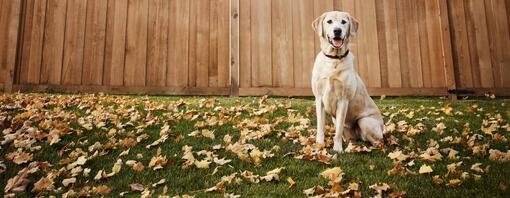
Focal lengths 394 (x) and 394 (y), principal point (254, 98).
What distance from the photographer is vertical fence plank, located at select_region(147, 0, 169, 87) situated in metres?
7.11

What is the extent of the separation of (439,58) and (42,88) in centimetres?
716

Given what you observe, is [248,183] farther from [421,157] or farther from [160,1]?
[160,1]

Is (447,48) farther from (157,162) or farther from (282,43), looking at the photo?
(157,162)

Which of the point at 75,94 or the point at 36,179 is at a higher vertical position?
the point at 75,94

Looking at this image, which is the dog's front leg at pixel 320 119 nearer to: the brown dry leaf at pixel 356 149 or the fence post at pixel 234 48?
the brown dry leaf at pixel 356 149

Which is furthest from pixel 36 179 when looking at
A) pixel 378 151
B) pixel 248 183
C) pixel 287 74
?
pixel 287 74

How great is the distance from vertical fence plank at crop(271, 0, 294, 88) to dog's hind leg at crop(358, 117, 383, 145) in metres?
3.46

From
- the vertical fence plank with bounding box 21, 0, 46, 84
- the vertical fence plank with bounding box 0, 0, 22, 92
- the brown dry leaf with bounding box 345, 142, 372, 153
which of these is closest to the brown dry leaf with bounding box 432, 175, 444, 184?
the brown dry leaf with bounding box 345, 142, 372, 153

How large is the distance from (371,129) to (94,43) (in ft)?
17.6

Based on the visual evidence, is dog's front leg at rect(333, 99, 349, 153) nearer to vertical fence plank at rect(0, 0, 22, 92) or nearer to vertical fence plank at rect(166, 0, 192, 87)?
vertical fence plank at rect(166, 0, 192, 87)

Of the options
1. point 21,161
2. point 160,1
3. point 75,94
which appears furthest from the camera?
point 160,1

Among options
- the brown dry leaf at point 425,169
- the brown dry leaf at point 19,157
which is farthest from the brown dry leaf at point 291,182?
the brown dry leaf at point 19,157

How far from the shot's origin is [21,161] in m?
3.20

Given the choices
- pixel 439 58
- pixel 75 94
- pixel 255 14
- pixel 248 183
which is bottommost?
pixel 248 183
